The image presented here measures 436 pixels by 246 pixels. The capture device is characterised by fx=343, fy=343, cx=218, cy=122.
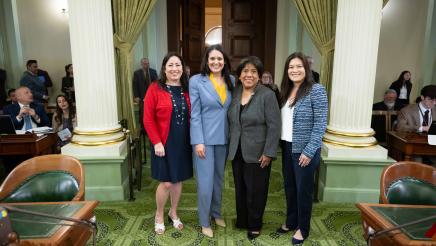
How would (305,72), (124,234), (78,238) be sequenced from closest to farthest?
(78,238) < (305,72) < (124,234)

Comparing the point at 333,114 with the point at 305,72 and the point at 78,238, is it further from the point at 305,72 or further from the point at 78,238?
the point at 78,238

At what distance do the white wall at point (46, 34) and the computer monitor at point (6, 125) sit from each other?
4.89 metres

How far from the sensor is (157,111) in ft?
9.00

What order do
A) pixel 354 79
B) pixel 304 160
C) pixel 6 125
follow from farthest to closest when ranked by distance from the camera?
pixel 6 125, pixel 354 79, pixel 304 160

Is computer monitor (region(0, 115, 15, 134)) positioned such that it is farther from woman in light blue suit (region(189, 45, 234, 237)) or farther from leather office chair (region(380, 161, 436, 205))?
leather office chair (region(380, 161, 436, 205))

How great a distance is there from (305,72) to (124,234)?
2.06 m

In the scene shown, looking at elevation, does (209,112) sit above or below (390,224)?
above

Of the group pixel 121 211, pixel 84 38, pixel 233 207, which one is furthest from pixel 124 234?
pixel 84 38

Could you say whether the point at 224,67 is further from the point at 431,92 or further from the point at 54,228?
the point at 431,92

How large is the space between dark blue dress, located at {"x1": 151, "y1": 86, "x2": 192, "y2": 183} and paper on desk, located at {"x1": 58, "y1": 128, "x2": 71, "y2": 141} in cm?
180

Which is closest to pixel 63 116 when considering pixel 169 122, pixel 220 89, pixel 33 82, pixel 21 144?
pixel 21 144

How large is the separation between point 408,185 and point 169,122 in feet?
5.72

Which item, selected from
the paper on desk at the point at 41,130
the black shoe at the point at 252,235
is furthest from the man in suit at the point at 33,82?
the black shoe at the point at 252,235

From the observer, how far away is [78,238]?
6.33ft
